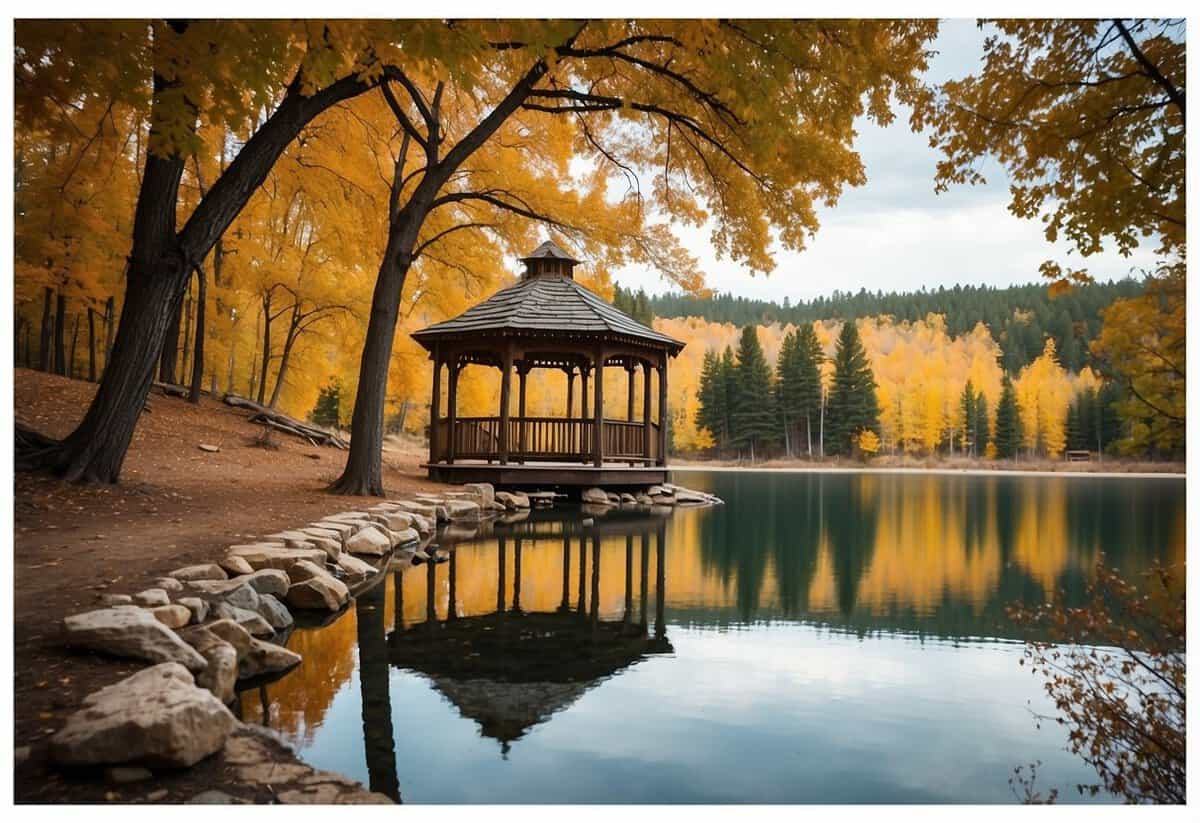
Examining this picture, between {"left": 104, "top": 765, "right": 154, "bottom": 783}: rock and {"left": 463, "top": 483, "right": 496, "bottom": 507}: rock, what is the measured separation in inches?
366

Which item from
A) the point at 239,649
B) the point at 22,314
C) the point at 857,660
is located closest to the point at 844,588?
the point at 857,660

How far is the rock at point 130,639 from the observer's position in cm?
331

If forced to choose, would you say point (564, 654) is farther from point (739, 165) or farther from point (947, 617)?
point (739, 165)

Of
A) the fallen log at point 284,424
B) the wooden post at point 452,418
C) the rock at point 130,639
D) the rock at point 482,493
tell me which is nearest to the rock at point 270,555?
the rock at point 130,639

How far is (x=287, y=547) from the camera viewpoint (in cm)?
593

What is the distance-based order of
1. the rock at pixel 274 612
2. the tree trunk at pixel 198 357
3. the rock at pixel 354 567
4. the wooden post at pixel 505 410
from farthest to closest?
1. the tree trunk at pixel 198 357
2. the wooden post at pixel 505 410
3. the rock at pixel 354 567
4. the rock at pixel 274 612

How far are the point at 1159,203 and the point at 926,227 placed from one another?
7.28 ft

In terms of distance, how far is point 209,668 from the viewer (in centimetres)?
336

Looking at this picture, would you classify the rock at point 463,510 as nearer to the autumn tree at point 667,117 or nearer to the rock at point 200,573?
the autumn tree at point 667,117

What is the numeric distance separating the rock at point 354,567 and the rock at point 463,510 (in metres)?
4.12

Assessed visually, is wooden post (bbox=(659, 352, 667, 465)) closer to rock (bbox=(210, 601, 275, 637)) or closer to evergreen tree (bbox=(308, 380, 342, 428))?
rock (bbox=(210, 601, 275, 637))

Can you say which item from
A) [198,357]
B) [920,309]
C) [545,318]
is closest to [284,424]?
[198,357]

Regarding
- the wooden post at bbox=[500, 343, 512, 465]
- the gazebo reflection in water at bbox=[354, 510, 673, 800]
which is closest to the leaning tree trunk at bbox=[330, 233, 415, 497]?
the wooden post at bbox=[500, 343, 512, 465]

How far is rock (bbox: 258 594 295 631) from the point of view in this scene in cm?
462
